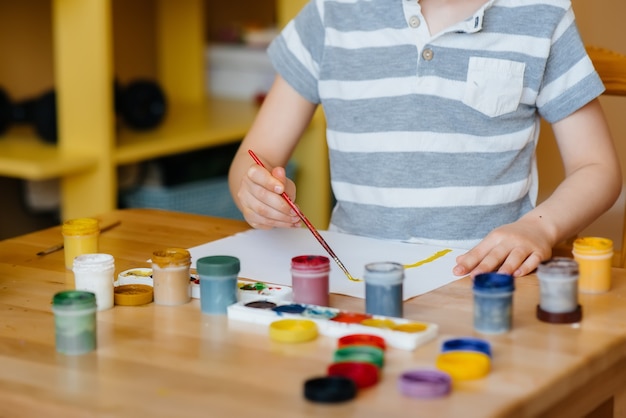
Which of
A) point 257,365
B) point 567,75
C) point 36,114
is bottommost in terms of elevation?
point 257,365

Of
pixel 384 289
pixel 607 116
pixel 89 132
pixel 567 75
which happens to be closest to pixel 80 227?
pixel 384 289

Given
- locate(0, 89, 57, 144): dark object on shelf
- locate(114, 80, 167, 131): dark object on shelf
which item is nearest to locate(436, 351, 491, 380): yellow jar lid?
locate(0, 89, 57, 144): dark object on shelf

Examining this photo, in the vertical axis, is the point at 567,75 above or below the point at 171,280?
above

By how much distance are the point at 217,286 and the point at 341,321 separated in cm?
13

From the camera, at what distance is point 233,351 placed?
0.87 m

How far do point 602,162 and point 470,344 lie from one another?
53cm

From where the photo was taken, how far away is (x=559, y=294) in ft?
3.05

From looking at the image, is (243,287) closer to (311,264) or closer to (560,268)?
(311,264)

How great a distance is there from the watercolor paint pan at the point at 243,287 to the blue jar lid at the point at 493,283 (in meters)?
0.19

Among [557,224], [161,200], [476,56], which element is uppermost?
[476,56]

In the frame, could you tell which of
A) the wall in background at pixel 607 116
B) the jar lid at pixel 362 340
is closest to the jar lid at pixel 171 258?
the jar lid at pixel 362 340

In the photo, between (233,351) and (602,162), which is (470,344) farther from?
(602,162)

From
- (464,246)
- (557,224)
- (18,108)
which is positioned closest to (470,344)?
(557,224)

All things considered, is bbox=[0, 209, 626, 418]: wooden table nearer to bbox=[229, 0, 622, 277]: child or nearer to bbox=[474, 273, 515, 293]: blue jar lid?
bbox=[474, 273, 515, 293]: blue jar lid
